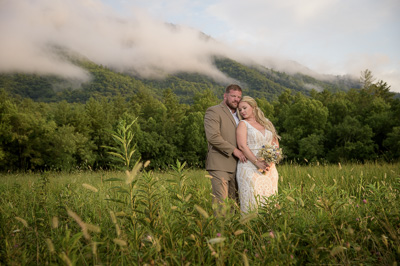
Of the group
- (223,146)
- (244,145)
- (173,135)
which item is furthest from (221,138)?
(173,135)

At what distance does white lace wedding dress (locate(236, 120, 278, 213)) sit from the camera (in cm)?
459

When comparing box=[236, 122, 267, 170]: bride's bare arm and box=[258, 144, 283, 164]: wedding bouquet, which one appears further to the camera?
box=[236, 122, 267, 170]: bride's bare arm

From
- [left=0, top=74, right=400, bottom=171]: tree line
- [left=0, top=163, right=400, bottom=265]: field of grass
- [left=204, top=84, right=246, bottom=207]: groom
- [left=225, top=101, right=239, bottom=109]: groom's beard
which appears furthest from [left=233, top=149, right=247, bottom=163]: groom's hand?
[left=0, top=74, right=400, bottom=171]: tree line

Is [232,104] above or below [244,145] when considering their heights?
above

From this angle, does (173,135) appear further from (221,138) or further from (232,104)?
(221,138)

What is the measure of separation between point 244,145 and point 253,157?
0.91 ft

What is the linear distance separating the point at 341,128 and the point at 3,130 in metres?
43.2

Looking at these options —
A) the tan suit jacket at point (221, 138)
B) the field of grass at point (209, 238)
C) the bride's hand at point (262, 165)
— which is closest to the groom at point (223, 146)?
the tan suit jacket at point (221, 138)

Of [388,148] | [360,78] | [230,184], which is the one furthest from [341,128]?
[230,184]

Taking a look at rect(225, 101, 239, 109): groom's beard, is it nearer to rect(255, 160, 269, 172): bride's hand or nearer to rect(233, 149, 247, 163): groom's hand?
rect(233, 149, 247, 163): groom's hand

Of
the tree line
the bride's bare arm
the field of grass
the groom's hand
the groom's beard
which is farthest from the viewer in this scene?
the tree line

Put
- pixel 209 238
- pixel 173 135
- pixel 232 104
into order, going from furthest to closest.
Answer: pixel 173 135
pixel 232 104
pixel 209 238

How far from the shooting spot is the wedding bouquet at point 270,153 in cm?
453

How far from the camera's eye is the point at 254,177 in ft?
15.2
